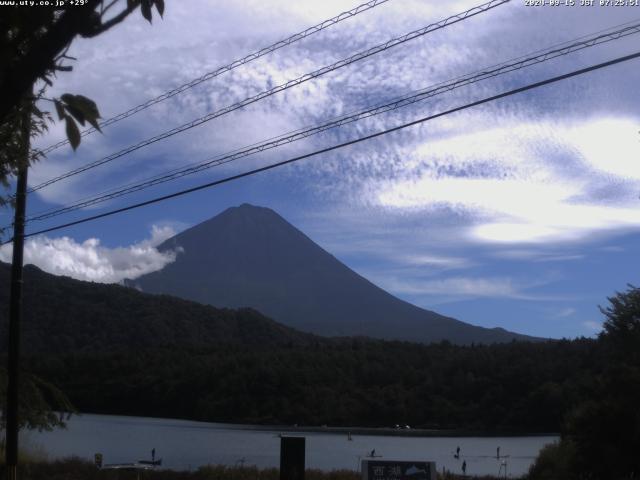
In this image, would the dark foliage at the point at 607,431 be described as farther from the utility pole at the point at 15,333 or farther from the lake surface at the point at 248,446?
the lake surface at the point at 248,446

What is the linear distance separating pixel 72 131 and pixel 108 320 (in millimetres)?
70021

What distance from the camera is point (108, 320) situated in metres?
71.2

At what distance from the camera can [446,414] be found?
6253 centimetres

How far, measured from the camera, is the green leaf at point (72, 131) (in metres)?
3.61

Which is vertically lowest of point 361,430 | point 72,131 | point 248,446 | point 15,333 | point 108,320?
point 361,430

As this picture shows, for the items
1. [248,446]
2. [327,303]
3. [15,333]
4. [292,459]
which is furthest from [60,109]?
[327,303]

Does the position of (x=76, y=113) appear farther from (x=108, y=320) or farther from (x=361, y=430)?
(x=108, y=320)

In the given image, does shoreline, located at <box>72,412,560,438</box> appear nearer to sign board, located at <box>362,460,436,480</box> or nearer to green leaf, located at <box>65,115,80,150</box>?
sign board, located at <box>362,460,436,480</box>

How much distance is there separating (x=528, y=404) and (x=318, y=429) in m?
17.1

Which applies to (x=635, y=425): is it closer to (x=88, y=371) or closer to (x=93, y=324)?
(x=88, y=371)

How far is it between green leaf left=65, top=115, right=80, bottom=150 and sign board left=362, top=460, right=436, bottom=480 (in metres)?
9.72

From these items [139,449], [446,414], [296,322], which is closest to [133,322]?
[446,414]

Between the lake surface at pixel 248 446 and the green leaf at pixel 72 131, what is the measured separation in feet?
104

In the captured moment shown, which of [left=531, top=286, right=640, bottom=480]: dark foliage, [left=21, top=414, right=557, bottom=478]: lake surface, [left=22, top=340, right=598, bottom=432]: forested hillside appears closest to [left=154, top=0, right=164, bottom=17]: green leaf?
[left=531, top=286, right=640, bottom=480]: dark foliage
